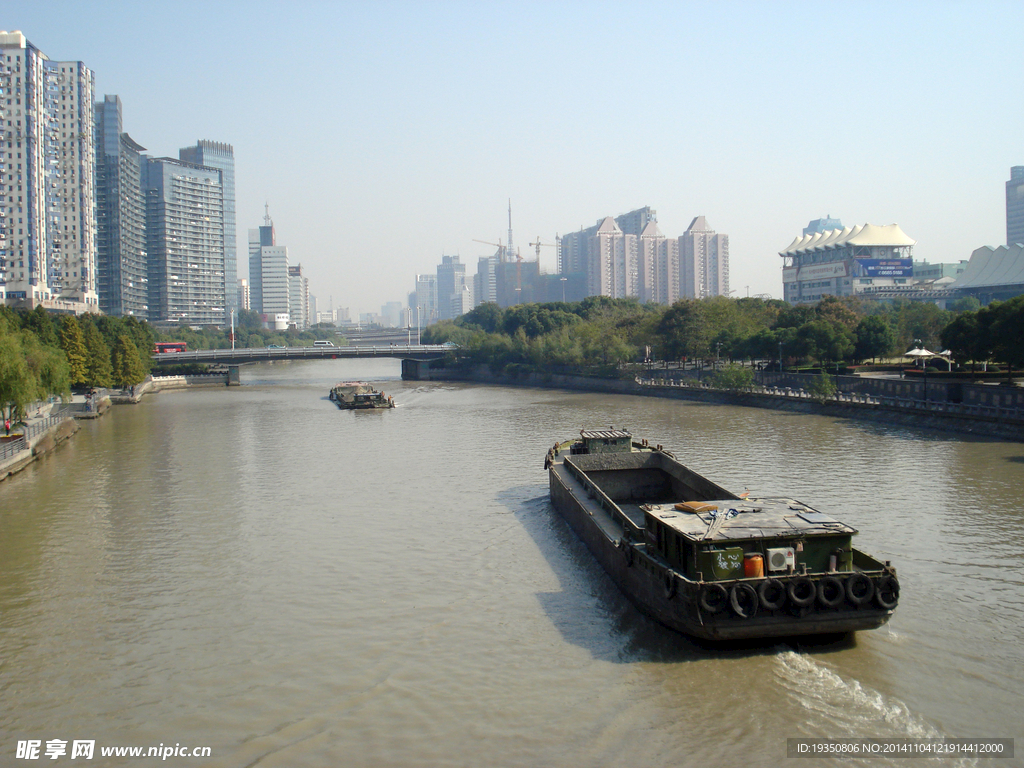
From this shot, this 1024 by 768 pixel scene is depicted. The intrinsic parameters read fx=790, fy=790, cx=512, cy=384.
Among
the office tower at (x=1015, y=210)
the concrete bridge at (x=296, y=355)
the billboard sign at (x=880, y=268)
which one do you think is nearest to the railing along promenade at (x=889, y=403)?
the concrete bridge at (x=296, y=355)

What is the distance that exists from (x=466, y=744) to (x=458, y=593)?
428 cm

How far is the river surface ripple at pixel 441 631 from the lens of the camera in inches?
306

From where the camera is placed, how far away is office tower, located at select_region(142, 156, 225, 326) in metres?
138

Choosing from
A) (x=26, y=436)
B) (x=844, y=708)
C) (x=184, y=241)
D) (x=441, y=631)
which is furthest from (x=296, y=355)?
(x=184, y=241)

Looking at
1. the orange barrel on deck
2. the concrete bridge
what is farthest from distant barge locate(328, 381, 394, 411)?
the orange barrel on deck

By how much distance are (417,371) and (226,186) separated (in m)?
112

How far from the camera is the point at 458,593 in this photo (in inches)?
465

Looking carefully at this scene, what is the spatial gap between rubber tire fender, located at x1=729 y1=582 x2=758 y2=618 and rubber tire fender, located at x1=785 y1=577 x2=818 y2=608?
0.39 metres

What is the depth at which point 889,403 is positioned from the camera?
3169cm

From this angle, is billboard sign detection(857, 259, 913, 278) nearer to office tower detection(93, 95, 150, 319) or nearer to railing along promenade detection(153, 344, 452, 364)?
railing along promenade detection(153, 344, 452, 364)

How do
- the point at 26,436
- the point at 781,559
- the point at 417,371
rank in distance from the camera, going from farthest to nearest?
Answer: the point at 417,371, the point at 26,436, the point at 781,559

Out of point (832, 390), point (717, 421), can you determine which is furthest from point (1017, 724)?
point (832, 390)

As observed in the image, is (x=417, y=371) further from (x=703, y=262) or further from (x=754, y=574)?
(x=703, y=262)

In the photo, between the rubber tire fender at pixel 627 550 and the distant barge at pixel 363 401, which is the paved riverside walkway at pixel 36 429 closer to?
the distant barge at pixel 363 401
